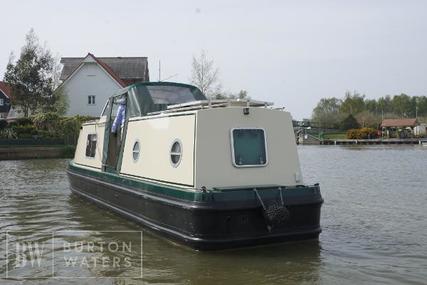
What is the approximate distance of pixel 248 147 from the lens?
9219 mm

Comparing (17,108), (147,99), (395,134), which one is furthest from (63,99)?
(395,134)

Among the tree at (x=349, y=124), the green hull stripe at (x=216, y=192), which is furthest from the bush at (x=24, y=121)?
the tree at (x=349, y=124)

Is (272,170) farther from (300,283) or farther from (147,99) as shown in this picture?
(147,99)

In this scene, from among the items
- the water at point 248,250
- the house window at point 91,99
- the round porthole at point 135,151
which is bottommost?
the water at point 248,250

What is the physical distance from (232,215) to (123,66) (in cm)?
4626

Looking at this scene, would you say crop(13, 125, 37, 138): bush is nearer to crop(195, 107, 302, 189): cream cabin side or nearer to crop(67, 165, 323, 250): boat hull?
crop(67, 165, 323, 250): boat hull

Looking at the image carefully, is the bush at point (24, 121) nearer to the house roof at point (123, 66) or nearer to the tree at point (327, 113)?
the house roof at point (123, 66)

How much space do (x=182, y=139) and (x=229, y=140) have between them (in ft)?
2.63

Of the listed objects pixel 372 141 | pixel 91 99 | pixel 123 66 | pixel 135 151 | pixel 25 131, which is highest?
pixel 123 66

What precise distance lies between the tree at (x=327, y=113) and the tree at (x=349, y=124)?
8.25ft

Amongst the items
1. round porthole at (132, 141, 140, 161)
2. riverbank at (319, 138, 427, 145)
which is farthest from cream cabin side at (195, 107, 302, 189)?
riverbank at (319, 138, 427, 145)

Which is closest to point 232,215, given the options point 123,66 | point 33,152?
point 33,152

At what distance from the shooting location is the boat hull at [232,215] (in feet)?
26.9

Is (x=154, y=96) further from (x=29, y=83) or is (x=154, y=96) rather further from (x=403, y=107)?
(x=403, y=107)
